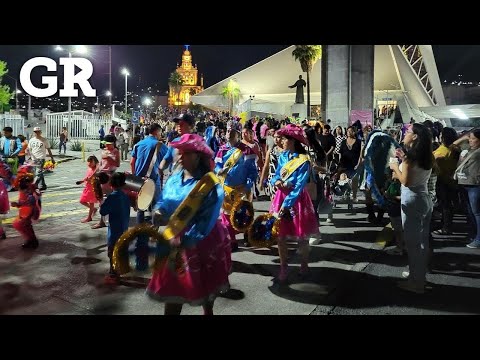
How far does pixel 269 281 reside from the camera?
17.0ft

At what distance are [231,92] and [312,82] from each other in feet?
28.8

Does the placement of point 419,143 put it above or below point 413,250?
above

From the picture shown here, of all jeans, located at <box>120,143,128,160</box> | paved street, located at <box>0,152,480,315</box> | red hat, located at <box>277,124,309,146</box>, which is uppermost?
A: jeans, located at <box>120,143,128,160</box>

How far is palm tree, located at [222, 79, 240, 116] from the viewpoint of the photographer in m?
44.0

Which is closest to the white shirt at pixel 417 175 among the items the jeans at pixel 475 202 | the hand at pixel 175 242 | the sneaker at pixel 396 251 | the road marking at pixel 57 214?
the sneaker at pixel 396 251

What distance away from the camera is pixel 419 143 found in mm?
4445

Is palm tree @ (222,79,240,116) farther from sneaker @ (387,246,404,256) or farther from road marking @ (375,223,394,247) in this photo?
sneaker @ (387,246,404,256)

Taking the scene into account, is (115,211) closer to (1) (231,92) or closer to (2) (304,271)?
(2) (304,271)

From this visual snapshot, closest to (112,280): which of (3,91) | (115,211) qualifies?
(115,211)

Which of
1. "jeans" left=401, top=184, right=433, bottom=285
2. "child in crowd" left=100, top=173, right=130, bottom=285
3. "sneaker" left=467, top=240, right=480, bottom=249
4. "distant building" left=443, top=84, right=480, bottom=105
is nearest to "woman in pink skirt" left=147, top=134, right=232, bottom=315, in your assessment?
A: "child in crowd" left=100, top=173, right=130, bottom=285

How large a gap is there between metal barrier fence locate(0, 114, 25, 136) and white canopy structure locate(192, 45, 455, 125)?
67.0ft

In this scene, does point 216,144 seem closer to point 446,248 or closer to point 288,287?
point 288,287

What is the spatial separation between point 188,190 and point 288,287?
7.38ft
